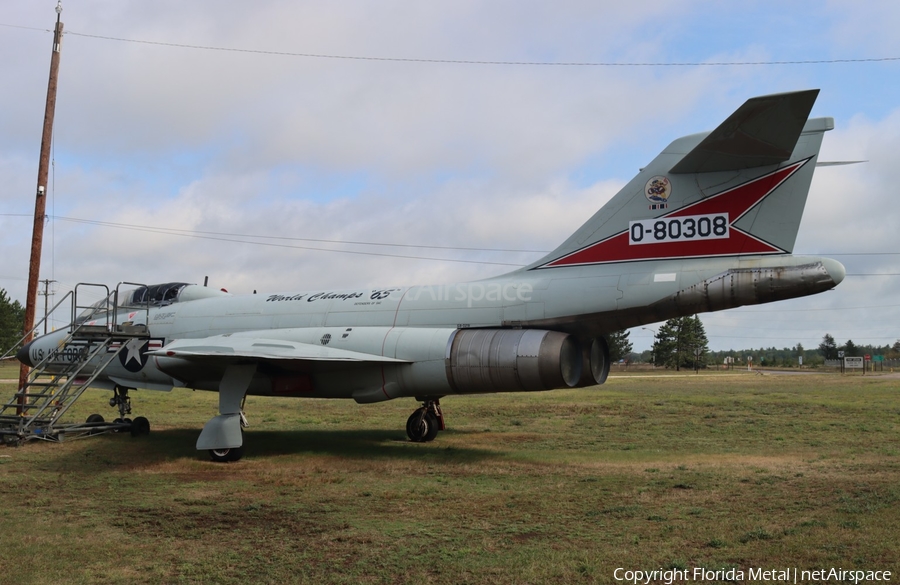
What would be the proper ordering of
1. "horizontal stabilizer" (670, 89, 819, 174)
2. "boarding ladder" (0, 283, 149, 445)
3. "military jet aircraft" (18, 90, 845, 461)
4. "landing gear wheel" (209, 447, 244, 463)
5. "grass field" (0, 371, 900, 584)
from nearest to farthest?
"grass field" (0, 371, 900, 584)
"horizontal stabilizer" (670, 89, 819, 174)
"military jet aircraft" (18, 90, 845, 461)
"landing gear wheel" (209, 447, 244, 463)
"boarding ladder" (0, 283, 149, 445)

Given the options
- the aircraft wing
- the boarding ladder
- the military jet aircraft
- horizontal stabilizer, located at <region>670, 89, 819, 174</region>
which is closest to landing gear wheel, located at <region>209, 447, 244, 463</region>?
the military jet aircraft

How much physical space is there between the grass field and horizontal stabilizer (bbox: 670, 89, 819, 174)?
13.7ft

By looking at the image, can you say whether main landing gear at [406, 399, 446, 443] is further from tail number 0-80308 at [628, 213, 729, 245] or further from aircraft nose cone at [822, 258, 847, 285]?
aircraft nose cone at [822, 258, 847, 285]

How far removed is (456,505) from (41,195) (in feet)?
43.9

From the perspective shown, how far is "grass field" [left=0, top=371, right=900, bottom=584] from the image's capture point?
5492mm

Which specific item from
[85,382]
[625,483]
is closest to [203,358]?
[85,382]

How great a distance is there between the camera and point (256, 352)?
1145 centimetres

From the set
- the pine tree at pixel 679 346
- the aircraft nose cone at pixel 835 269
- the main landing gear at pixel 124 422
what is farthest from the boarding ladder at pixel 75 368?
the pine tree at pixel 679 346

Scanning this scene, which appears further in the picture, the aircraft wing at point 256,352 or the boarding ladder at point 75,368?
the boarding ladder at point 75,368

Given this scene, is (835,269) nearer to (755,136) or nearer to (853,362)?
(755,136)

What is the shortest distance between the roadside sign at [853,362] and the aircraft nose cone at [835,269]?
67184mm

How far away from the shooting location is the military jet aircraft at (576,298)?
977 centimetres

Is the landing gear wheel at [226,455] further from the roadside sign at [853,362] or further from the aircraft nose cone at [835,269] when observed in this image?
the roadside sign at [853,362]

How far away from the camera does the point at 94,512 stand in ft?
25.1
